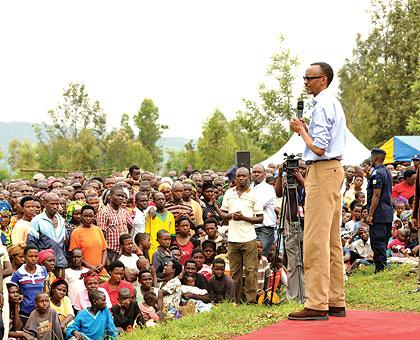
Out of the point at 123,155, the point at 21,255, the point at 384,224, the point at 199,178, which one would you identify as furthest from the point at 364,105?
the point at 21,255

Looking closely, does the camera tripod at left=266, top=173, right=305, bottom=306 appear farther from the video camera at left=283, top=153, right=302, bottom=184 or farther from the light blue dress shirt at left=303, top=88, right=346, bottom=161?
the light blue dress shirt at left=303, top=88, right=346, bottom=161

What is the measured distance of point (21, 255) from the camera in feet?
32.0

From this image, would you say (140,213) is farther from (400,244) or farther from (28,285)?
(400,244)

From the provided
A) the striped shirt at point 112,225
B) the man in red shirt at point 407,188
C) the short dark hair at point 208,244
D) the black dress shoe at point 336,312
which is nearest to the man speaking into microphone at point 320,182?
the black dress shoe at point 336,312

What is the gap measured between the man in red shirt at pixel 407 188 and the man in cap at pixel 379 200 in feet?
13.3

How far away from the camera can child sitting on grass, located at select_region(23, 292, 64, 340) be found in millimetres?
9047

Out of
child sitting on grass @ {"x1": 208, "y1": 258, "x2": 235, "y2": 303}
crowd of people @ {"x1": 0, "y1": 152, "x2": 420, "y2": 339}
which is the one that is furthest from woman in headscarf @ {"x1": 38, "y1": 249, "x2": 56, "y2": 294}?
child sitting on grass @ {"x1": 208, "y1": 258, "x2": 235, "y2": 303}

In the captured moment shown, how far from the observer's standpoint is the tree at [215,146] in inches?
1831

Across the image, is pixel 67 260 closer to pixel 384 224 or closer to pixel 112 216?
pixel 112 216

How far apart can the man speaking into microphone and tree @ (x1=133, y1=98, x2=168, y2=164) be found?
49.9 meters

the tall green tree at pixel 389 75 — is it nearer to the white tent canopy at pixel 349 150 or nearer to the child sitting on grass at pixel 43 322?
the white tent canopy at pixel 349 150

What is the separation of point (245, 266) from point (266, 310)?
1963 mm

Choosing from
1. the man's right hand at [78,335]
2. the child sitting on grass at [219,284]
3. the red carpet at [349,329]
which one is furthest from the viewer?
the child sitting on grass at [219,284]

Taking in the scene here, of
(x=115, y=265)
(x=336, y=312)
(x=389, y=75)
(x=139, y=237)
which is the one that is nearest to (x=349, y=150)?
(x=139, y=237)
